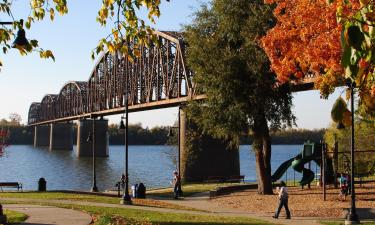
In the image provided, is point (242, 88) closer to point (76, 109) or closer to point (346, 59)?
point (346, 59)

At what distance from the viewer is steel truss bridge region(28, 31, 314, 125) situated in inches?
2792

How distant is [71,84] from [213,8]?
474 feet

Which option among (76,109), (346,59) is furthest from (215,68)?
(76,109)

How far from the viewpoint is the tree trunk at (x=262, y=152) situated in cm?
3312

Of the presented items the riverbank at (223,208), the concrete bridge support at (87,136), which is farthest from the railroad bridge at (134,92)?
the riverbank at (223,208)

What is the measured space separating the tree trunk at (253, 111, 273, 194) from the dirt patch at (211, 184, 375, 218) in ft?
2.82

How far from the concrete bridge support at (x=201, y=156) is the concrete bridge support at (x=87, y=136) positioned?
83859 millimetres

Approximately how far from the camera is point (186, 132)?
5481 centimetres

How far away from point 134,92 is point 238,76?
6918 cm

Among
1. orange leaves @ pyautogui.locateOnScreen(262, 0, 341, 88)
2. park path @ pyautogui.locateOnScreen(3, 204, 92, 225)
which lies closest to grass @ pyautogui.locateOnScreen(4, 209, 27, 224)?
park path @ pyautogui.locateOnScreen(3, 204, 92, 225)

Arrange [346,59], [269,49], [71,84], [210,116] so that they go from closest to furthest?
[346,59] < [269,49] < [210,116] < [71,84]

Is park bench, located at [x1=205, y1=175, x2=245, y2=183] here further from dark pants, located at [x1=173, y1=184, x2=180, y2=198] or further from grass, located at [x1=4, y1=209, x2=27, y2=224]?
grass, located at [x1=4, y1=209, x2=27, y2=224]

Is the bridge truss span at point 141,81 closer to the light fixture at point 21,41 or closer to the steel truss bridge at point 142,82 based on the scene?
the steel truss bridge at point 142,82

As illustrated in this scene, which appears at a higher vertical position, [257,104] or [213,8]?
[213,8]
